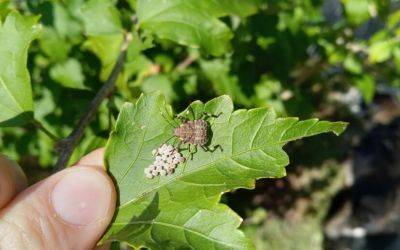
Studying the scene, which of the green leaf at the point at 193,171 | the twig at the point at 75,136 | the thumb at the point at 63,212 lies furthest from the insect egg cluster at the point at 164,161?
the twig at the point at 75,136

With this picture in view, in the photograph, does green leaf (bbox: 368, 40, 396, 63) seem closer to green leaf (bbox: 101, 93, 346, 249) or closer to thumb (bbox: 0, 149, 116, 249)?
green leaf (bbox: 101, 93, 346, 249)

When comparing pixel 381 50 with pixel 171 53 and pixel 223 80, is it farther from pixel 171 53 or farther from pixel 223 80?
pixel 171 53

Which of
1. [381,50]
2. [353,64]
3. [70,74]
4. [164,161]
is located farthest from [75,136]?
[353,64]

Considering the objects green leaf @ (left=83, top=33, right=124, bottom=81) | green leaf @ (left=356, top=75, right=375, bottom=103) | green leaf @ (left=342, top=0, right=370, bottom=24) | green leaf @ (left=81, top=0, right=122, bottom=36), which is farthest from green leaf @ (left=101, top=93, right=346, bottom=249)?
green leaf @ (left=356, top=75, right=375, bottom=103)

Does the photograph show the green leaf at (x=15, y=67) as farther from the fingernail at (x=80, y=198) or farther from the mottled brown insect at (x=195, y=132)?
the mottled brown insect at (x=195, y=132)

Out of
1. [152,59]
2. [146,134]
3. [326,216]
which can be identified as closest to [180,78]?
[152,59]
